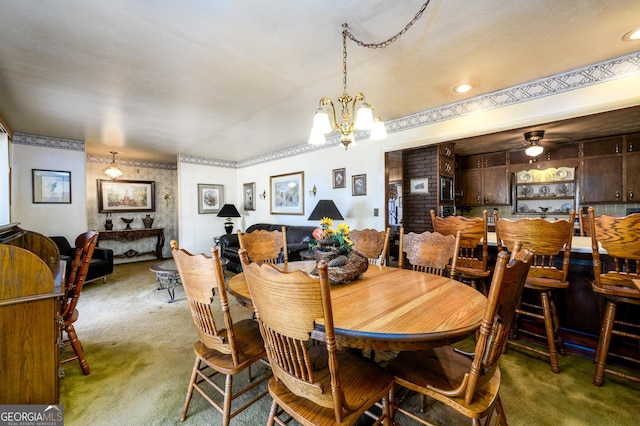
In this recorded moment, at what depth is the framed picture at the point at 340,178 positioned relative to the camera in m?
4.38

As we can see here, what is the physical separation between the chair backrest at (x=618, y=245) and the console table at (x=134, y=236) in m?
7.36

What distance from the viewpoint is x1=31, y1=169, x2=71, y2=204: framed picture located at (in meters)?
4.37

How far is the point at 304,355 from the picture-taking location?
3.19 feet

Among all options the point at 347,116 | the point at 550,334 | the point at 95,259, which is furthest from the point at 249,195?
the point at 550,334

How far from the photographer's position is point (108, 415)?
5.30 feet

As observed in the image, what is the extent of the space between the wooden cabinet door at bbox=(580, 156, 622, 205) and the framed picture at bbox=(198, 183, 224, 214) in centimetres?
716

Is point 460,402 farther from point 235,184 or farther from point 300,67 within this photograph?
point 235,184

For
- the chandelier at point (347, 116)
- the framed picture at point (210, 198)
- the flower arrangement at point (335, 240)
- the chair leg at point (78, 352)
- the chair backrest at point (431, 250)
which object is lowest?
the chair leg at point (78, 352)

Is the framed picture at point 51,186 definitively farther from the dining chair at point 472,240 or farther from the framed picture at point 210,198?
the dining chair at point 472,240

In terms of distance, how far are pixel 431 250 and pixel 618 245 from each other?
1098 millimetres

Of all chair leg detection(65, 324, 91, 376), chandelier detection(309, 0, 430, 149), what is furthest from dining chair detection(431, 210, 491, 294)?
chair leg detection(65, 324, 91, 376)

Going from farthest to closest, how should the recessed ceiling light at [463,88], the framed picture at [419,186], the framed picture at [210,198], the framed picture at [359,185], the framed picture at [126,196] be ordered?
the framed picture at [210,198] → the framed picture at [126,196] → the framed picture at [419,186] → the framed picture at [359,185] → the recessed ceiling light at [463,88]

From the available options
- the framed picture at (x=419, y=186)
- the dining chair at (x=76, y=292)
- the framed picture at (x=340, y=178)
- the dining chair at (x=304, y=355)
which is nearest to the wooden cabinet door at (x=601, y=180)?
the framed picture at (x=419, y=186)

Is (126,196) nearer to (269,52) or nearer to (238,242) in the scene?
(238,242)
